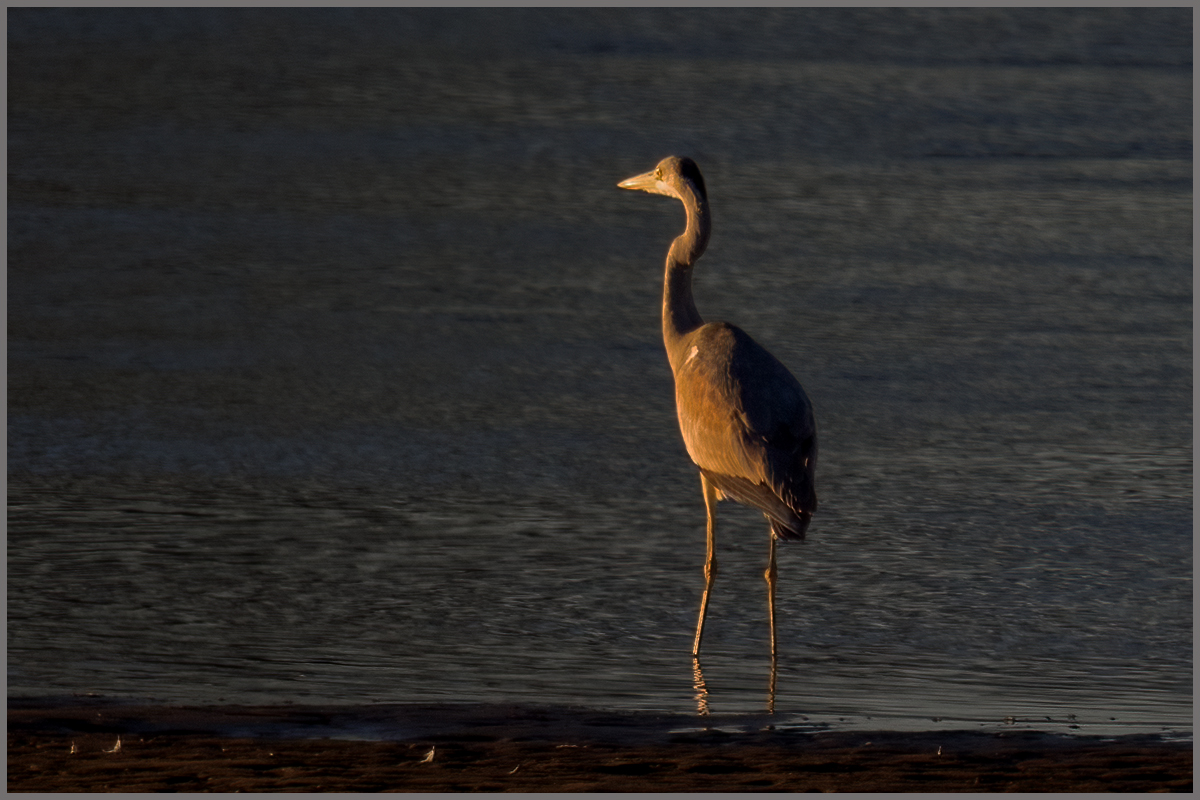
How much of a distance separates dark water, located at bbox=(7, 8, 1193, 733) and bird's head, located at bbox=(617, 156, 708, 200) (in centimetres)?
146

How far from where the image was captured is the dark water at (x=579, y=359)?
6.27m

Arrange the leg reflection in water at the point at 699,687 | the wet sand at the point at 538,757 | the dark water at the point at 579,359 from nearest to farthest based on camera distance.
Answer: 1. the wet sand at the point at 538,757
2. the leg reflection in water at the point at 699,687
3. the dark water at the point at 579,359

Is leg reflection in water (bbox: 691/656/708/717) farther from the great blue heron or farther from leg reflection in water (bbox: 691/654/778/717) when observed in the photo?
the great blue heron

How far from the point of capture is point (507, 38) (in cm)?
1881

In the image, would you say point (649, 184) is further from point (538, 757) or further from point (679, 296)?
point (538, 757)

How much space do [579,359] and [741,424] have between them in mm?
3657

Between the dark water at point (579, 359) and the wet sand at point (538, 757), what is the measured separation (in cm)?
36

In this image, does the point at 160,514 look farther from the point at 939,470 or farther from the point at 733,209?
the point at 733,209

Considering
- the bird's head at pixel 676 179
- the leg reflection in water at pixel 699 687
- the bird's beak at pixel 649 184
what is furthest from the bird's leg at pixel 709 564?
the bird's beak at pixel 649 184

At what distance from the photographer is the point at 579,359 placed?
33.6 feet

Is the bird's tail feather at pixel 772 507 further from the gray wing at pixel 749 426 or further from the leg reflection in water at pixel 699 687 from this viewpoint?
the leg reflection in water at pixel 699 687

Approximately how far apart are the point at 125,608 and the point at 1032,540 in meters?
3.79

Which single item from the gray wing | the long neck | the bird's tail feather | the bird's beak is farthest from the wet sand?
the bird's beak

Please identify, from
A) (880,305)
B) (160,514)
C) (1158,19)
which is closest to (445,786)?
(160,514)
